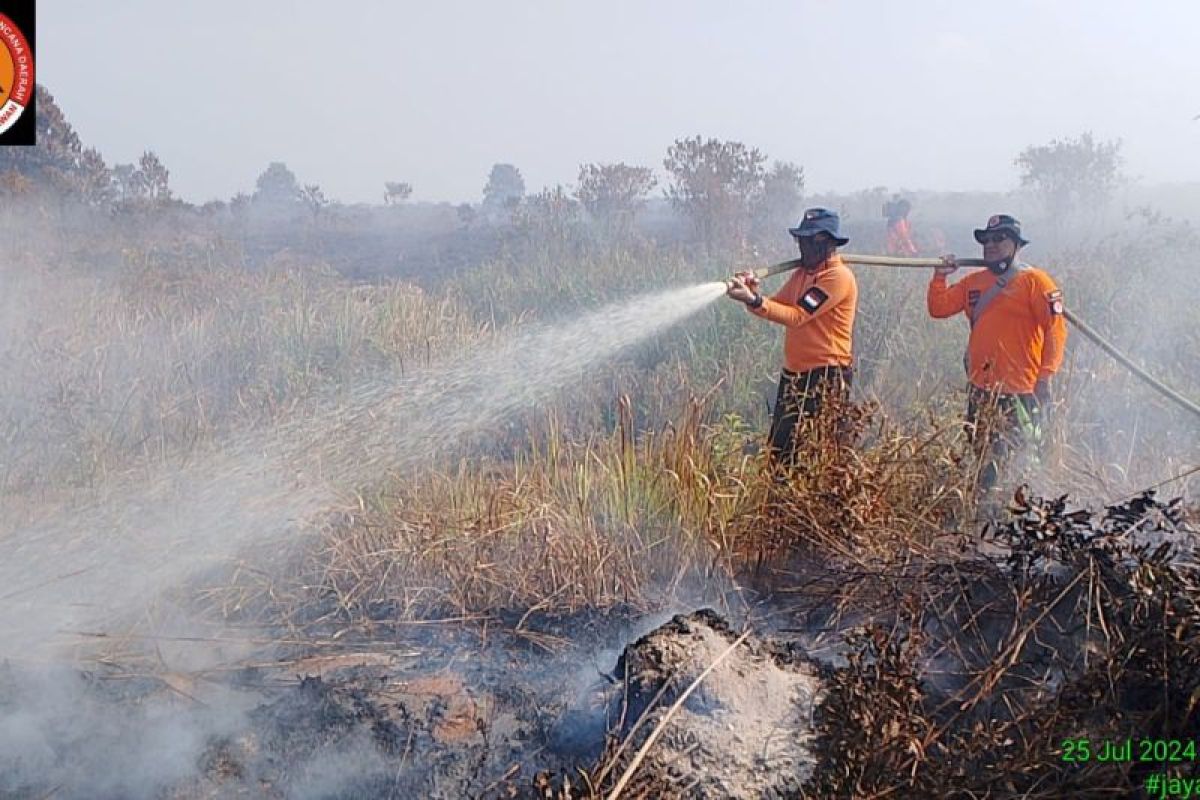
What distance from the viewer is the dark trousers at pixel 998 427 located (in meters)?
4.10

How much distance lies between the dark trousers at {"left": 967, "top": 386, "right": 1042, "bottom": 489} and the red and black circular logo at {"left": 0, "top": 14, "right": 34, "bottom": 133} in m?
6.63

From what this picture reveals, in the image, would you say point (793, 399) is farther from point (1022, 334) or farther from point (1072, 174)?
point (1072, 174)

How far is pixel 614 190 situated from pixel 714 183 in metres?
2.03

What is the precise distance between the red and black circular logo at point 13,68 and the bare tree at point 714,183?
10410 millimetres

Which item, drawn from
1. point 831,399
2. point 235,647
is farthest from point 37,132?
point 831,399

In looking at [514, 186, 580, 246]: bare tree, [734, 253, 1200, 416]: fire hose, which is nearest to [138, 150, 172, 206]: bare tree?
[514, 186, 580, 246]: bare tree

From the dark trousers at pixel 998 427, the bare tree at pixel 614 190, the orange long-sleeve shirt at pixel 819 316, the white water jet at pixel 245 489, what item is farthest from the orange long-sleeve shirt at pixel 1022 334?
the bare tree at pixel 614 190

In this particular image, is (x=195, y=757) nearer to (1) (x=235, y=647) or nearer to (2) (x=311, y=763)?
(2) (x=311, y=763)

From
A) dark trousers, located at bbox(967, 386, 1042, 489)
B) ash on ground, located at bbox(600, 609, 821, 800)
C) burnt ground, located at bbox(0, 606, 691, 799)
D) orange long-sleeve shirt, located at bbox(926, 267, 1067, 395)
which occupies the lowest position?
burnt ground, located at bbox(0, 606, 691, 799)

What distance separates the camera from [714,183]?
50.4ft

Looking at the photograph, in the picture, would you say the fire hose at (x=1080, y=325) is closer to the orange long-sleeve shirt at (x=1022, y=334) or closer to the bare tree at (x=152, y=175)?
the orange long-sleeve shirt at (x=1022, y=334)

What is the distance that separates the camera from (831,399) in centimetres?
422

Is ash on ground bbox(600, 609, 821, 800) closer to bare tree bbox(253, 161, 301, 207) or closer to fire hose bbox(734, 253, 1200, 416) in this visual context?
fire hose bbox(734, 253, 1200, 416)

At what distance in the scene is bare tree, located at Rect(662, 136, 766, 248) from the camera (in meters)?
15.4
